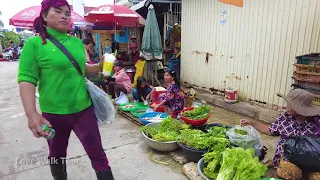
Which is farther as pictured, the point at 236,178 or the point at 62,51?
the point at 236,178

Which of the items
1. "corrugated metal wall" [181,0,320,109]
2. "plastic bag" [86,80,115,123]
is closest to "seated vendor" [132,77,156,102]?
"corrugated metal wall" [181,0,320,109]

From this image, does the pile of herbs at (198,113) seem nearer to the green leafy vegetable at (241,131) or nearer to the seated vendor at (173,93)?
the seated vendor at (173,93)

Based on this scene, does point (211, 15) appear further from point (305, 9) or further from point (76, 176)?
point (76, 176)

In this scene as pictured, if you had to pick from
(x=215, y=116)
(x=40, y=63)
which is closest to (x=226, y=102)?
(x=215, y=116)

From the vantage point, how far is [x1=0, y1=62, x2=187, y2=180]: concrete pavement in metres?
3.06

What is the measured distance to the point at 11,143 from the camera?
13.3 feet

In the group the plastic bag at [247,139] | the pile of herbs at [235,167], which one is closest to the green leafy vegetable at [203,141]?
the plastic bag at [247,139]

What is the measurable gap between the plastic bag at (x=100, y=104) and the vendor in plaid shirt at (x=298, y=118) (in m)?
1.86

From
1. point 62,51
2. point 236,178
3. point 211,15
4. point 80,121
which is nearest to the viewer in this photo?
point 62,51

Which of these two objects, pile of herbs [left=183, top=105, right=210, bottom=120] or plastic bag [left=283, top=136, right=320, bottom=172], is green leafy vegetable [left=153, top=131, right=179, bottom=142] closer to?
pile of herbs [left=183, top=105, right=210, bottom=120]

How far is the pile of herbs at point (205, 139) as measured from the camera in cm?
303

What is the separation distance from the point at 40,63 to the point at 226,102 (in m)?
4.75

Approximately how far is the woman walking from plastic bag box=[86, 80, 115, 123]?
0.05 m

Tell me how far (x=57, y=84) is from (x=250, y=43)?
460cm
